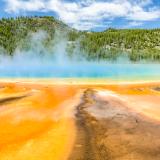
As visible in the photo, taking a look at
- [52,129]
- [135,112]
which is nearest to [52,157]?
[52,129]

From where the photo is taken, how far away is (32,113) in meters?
14.0

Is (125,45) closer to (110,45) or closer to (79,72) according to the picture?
(110,45)

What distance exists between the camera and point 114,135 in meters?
10.2

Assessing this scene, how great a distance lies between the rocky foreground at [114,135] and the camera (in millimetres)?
8484

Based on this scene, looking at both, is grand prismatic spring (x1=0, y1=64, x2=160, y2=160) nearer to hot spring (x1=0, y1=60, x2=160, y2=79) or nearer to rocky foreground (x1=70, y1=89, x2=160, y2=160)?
rocky foreground (x1=70, y1=89, x2=160, y2=160)

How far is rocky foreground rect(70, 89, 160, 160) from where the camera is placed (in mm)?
8484

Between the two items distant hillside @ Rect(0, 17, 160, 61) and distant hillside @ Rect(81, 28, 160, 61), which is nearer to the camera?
distant hillside @ Rect(0, 17, 160, 61)

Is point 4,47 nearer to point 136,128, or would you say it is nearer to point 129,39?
point 129,39

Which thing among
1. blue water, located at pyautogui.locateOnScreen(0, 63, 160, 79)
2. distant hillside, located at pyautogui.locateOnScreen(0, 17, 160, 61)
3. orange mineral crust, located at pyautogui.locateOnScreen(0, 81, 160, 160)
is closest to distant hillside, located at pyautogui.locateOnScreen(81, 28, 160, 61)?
distant hillside, located at pyautogui.locateOnScreen(0, 17, 160, 61)

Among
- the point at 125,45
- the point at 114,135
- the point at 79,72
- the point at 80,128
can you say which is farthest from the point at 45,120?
the point at 125,45

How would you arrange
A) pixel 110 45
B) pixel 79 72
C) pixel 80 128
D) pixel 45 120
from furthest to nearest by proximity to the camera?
pixel 110 45, pixel 79 72, pixel 45 120, pixel 80 128

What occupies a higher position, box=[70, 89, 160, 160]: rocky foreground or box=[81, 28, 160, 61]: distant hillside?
box=[70, 89, 160, 160]: rocky foreground

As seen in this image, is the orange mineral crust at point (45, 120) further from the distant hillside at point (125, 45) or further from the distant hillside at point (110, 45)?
the distant hillside at point (125, 45)

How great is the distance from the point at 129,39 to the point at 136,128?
128 metres
